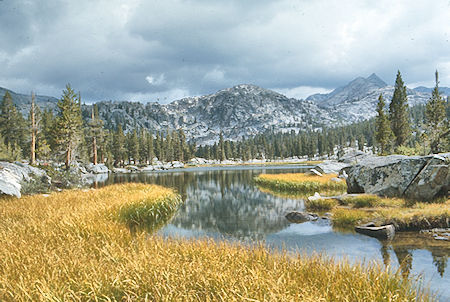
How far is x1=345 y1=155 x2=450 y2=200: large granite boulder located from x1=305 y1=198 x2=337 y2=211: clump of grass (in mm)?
2841

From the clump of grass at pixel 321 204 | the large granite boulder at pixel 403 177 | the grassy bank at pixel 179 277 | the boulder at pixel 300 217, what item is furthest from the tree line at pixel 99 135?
the grassy bank at pixel 179 277

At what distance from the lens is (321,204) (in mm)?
17734

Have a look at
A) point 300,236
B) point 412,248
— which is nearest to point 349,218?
point 300,236

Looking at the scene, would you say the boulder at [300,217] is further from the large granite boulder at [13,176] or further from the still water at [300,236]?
the large granite boulder at [13,176]

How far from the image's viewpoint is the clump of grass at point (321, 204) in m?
17.5

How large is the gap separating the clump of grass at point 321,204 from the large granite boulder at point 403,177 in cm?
284

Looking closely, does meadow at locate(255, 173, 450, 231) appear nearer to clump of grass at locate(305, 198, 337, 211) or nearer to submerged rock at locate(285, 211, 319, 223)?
clump of grass at locate(305, 198, 337, 211)

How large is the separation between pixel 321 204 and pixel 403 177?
5.16 meters

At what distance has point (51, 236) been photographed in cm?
769

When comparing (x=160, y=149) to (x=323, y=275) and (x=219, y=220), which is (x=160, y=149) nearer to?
(x=219, y=220)

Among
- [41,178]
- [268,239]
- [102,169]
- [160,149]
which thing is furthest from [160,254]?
[160,149]

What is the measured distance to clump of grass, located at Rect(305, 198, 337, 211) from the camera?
1749cm

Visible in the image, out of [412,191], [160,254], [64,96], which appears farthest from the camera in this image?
[64,96]

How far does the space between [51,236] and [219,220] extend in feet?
31.4
